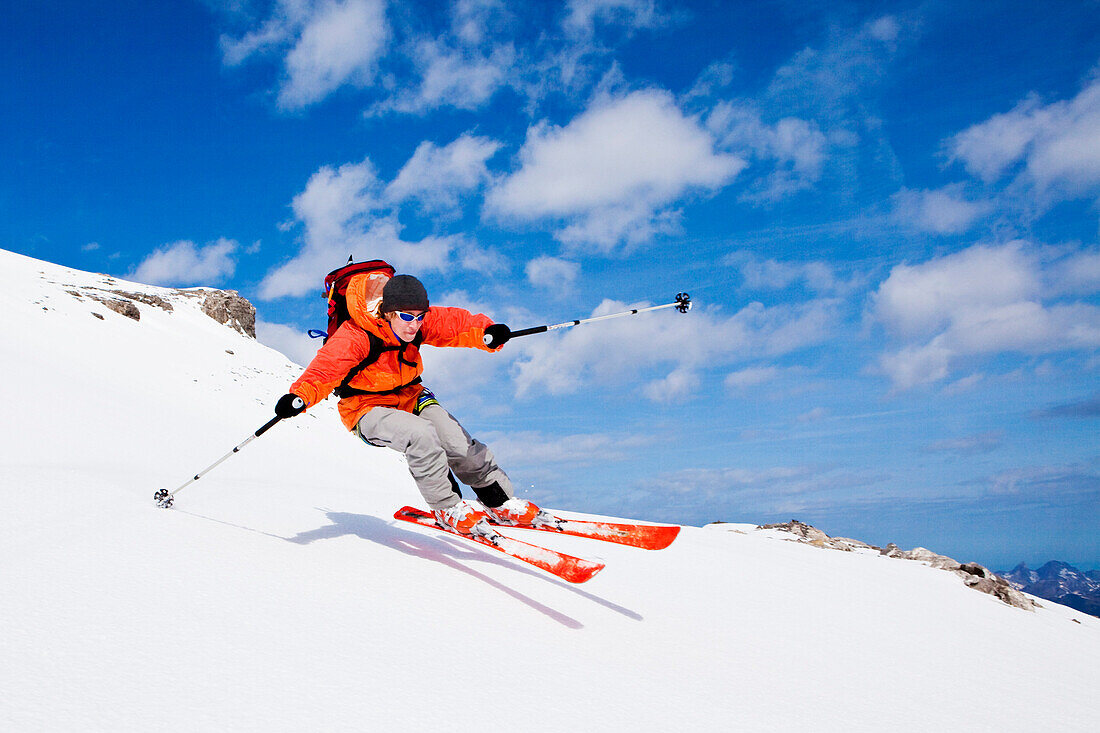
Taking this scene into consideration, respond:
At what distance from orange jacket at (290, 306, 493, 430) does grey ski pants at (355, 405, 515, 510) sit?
0.20m

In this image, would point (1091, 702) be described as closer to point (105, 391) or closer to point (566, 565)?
point (566, 565)

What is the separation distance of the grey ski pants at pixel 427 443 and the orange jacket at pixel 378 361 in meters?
0.20

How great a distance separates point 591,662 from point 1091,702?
369 cm

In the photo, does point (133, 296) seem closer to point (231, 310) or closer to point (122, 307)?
point (122, 307)

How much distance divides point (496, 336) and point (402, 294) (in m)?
1.14

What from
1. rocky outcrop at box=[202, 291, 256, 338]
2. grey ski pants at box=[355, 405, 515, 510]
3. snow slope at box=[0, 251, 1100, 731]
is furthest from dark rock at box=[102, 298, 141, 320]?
grey ski pants at box=[355, 405, 515, 510]

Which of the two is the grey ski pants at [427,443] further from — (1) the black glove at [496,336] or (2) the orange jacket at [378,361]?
(1) the black glove at [496,336]

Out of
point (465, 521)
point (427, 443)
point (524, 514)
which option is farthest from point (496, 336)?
point (465, 521)

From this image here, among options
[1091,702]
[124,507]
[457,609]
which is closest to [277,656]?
[457,609]

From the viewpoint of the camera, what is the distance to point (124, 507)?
16.0 feet

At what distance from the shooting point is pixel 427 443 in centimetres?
489

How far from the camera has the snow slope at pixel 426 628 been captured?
A: 2584 millimetres

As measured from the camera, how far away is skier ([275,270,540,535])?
4887 mm

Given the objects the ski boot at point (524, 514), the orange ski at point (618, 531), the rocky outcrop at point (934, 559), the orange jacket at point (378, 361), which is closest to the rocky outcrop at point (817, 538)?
the rocky outcrop at point (934, 559)
